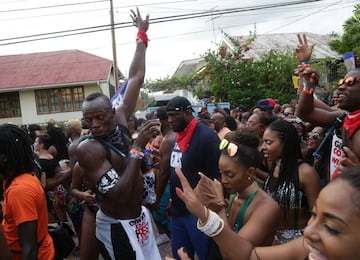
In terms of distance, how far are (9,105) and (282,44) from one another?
68.6 feet

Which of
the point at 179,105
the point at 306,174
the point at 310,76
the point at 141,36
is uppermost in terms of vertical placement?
the point at 141,36

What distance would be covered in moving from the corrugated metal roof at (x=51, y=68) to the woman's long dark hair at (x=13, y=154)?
70.1 ft

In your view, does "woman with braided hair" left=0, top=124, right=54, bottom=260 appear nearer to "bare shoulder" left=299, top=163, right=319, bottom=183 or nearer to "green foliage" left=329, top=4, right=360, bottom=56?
"bare shoulder" left=299, top=163, right=319, bottom=183

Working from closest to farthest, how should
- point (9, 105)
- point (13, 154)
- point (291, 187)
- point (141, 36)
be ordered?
point (13, 154), point (291, 187), point (141, 36), point (9, 105)

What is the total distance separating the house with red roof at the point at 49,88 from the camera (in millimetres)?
23453

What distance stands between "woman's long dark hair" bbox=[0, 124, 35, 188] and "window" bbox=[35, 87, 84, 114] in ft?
75.0

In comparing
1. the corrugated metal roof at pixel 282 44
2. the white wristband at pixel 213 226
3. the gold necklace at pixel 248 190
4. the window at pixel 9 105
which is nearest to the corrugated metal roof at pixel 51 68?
the window at pixel 9 105

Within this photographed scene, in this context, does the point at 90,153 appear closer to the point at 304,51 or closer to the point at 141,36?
the point at 141,36

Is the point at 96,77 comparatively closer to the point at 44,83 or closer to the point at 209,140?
the point at 44,83

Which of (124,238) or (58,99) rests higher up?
(124,238)

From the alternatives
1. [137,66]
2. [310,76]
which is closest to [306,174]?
[310,76]

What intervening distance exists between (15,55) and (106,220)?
29.0 metres

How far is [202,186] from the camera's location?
6.95ft

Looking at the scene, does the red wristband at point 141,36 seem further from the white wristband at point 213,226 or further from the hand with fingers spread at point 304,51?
the white wristband at point 213,226
